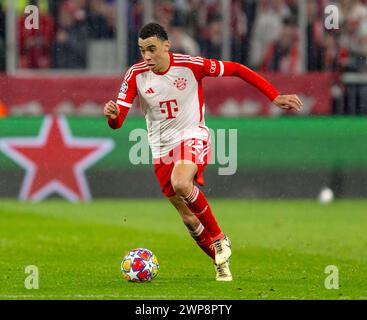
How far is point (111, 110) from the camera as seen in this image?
35.2 feet

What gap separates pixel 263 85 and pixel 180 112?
790 mm

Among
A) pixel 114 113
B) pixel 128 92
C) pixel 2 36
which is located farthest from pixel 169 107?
pixel 2 36

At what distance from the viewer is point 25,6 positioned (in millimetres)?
20047

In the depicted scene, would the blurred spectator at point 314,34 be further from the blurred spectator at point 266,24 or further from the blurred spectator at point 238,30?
the blurred spectator at point 238,30

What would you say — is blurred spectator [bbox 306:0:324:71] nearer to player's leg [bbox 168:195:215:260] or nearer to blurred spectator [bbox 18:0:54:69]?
blurred spectator [bbox 18:0:54:69]

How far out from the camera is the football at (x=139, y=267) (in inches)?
428

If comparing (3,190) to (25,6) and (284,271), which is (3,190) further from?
(284,271)

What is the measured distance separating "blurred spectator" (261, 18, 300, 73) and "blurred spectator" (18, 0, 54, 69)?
11.7ft

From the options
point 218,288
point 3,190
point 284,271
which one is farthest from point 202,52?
point 218,288

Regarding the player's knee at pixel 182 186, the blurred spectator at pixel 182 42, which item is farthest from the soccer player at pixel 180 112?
the blurred spectator at pixel 182 42

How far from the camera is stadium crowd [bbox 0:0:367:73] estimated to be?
2056 centimetres

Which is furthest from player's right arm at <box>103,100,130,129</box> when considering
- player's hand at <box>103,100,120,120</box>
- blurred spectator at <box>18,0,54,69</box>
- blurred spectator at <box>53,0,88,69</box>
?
blurred spectator at <box>53,0,88,69</box>

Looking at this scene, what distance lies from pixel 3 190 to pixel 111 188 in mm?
1695

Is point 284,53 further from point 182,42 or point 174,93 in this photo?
point 174,93
